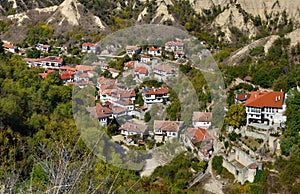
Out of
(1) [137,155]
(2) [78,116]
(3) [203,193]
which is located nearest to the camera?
(3) [203,193]

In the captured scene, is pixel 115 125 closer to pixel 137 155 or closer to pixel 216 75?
pixel 137 155

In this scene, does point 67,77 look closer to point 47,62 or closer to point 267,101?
point 47,62

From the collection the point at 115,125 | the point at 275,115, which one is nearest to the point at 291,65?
the point at 275,115

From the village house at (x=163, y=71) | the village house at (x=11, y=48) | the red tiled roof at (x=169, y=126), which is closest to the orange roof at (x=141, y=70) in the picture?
the village house at (x=163, y=71)

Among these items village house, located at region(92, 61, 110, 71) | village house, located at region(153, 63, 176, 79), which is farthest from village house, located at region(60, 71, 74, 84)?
village house, located at region(153, 63, 176, 79)

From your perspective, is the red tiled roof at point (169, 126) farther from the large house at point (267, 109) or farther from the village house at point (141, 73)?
the village house at point (141, 73)

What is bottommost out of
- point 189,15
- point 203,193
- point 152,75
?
point 203,193

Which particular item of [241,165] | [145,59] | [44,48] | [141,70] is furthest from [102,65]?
[241,165]

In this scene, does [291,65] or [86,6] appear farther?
[86,6]
